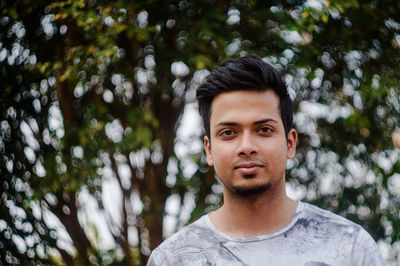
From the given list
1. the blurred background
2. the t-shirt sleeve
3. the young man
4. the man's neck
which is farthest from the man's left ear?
the blurred background

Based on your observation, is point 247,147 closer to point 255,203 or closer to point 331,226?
point 255,203

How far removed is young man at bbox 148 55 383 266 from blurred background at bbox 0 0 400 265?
196 cm

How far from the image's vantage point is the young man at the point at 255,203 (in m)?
1.93

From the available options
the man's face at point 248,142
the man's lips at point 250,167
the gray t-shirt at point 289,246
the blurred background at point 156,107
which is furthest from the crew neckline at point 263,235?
the blurred background at point 156,107

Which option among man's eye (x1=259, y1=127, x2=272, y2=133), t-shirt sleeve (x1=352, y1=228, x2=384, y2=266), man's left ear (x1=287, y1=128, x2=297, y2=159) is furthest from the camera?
man's left ear (x1=287, y1=128, x2=297, y2=159)

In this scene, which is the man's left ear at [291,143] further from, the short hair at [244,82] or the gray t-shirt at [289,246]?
the gray t-shirt at [289,246]

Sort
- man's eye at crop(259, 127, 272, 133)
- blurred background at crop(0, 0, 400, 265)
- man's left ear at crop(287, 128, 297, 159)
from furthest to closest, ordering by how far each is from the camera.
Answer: blurred background at crop(0, 0, 400, 265), man's left ear at crop(287, 128, 297, 159), man's eye at crop(259, 127, 272, 133)

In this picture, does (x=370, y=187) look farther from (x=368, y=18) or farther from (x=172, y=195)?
(x=172, y=195)

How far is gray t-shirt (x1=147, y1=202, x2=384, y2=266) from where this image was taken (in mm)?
1911

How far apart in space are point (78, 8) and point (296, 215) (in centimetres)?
287

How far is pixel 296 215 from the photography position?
208 cm

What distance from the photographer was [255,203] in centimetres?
204

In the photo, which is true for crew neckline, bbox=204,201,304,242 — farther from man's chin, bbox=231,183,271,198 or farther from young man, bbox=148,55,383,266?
man's chin, bbox=231,183,271,198

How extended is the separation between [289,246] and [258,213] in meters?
0.18
